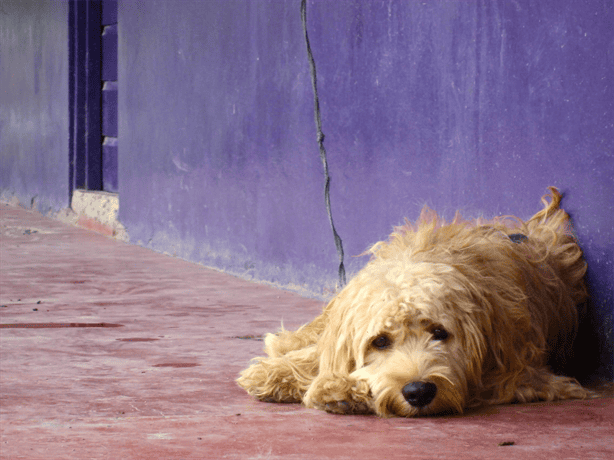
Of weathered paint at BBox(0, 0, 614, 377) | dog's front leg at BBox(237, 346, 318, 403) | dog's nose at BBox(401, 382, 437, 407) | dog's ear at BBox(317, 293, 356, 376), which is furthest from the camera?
weathered paint at BBox(0, 0, 614, 377)

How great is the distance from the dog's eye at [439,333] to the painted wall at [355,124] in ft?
2.95

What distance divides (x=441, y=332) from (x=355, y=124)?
2613mm

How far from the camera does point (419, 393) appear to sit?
3.05 metres

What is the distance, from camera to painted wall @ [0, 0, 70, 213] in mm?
12102

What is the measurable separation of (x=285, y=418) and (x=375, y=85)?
8.75ft

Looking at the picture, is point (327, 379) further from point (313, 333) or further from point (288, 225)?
point (288, 225)

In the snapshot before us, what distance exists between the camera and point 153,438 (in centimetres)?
294

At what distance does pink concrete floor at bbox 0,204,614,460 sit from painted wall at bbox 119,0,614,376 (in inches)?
25.4

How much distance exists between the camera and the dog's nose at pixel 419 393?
120 inches

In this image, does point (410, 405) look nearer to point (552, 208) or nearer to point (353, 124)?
point (552, 208)

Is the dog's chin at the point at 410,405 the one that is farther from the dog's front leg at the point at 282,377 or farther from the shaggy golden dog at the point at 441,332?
the dog's front leg at the point at 282,377

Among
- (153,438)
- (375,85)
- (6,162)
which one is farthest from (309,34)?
(6,162)

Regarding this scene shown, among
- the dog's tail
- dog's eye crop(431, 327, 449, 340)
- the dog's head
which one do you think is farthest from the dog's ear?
the dog's tail

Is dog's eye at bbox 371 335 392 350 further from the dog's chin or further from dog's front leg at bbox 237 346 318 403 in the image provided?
dog's front leg at bbox 237 346 318 403
